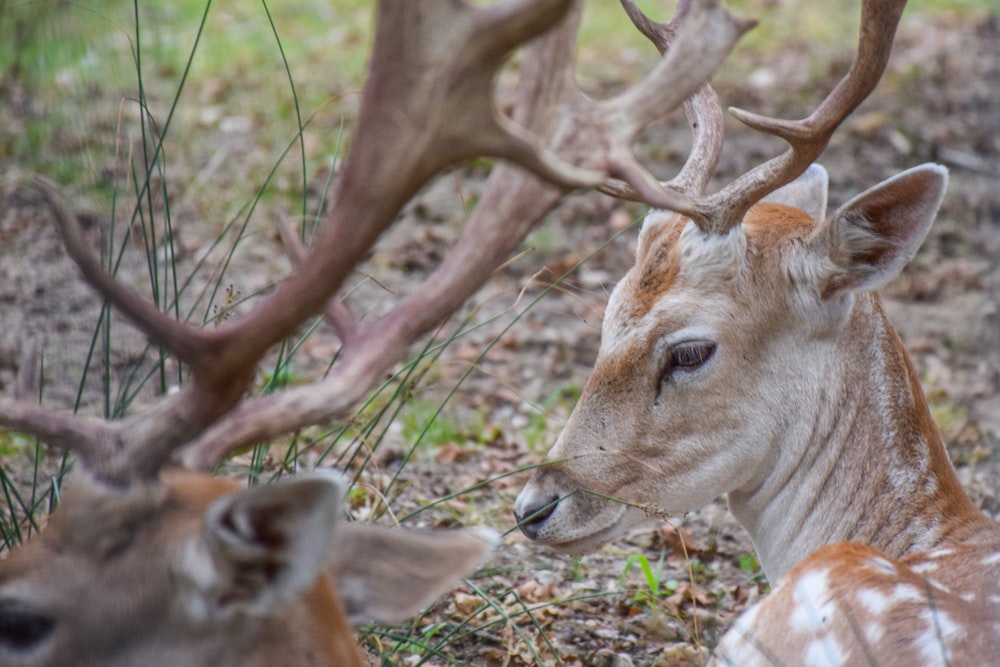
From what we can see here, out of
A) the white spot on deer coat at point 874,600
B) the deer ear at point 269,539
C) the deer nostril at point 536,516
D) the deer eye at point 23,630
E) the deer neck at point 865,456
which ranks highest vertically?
the deer nostril at point 536,516

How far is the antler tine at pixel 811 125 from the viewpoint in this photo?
10.8ft

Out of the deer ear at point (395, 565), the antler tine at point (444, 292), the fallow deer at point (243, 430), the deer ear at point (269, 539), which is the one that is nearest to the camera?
the deer ear at point (269, 539)

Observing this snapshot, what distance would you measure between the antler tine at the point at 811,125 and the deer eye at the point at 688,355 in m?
0.31

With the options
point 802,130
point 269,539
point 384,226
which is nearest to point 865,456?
point 802,130

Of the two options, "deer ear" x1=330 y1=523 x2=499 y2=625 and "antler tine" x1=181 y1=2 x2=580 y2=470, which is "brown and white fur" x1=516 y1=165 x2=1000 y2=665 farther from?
"antler tine" x1=181 y1=2 x2=580 y2=470

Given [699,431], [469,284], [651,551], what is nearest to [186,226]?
[651,551]

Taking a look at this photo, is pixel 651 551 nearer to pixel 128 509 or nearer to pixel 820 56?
pixel 128 509

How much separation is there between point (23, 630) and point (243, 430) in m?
0.50

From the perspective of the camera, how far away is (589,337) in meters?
6.26

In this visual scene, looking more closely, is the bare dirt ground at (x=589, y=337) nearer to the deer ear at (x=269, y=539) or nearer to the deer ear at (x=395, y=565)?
the deer ear at (x=395, y=565)

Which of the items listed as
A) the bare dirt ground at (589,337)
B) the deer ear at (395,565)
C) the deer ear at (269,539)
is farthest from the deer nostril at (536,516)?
the deer ear at (269,539)

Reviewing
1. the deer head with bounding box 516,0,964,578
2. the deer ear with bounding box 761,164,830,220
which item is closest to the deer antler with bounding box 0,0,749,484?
the deer head with bounding box 516,0,964,578

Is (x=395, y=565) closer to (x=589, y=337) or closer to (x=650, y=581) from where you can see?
(x=650, y=581)

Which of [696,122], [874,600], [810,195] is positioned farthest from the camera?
[810,195]
